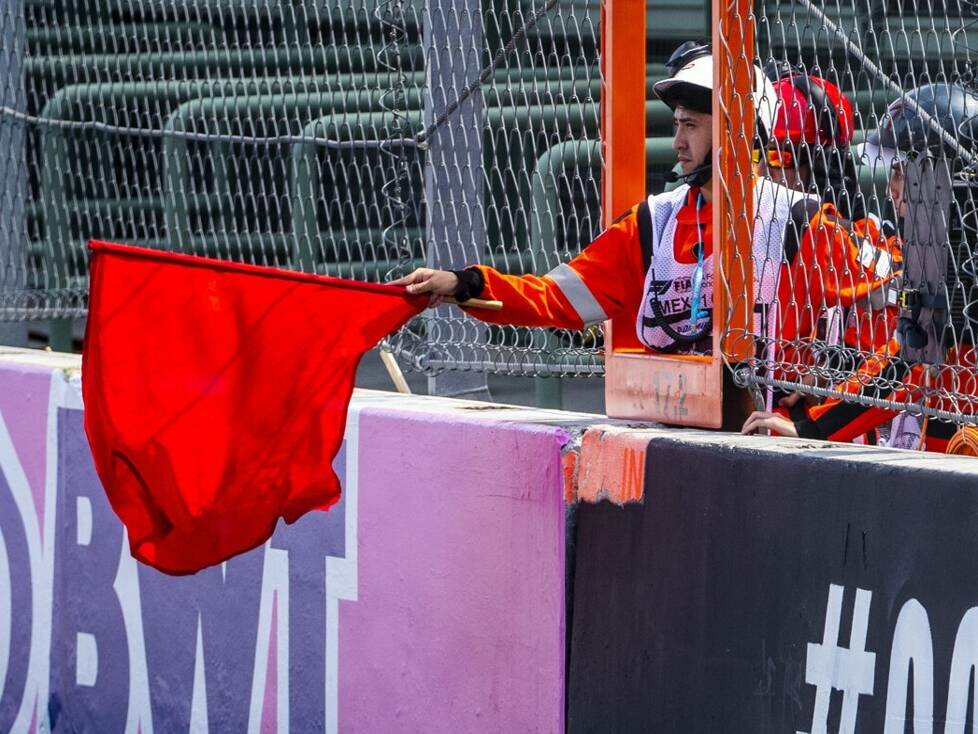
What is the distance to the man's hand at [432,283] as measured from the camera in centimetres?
418

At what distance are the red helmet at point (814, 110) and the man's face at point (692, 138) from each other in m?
0.41

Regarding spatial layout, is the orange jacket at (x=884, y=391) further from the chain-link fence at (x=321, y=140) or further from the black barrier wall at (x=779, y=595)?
the chain-link fence at (x=321, y=140)

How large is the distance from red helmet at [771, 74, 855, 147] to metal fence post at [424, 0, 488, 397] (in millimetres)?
1138

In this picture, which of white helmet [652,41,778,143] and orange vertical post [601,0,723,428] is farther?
white helmet [652,41,778,143]

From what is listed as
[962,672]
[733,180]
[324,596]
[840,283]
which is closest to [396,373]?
[324,596]

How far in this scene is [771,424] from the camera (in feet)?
12.3

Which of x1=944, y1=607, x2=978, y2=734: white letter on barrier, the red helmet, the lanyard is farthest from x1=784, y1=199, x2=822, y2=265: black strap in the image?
x1=944, y1=607, x2=978, y2=734: white letter on barrier

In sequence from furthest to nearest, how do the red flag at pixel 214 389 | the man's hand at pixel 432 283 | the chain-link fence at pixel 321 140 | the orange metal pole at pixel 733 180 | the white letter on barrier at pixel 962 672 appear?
1. the chain-link fence at pixel 321 140
2. the man's hand at pixel 432 283
3. the red flag at pixel 214 389
4. the orange metal pole at pixel 733 180
5. the white letter on barrier at pixel 962 672

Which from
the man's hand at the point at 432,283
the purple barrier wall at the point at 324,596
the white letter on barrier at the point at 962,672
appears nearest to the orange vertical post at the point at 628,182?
the purple barrier wall at the point at 324,596

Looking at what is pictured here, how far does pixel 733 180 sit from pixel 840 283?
35cm

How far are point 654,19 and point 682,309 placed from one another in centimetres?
110

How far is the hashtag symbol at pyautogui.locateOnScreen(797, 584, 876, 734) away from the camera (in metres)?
3.20

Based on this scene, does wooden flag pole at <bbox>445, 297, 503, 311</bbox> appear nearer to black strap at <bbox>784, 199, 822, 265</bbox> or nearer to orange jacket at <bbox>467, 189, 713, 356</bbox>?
orange jacket at <bbox>467, 189, 713, 356</bbox>

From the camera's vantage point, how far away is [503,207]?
15.9 feet
